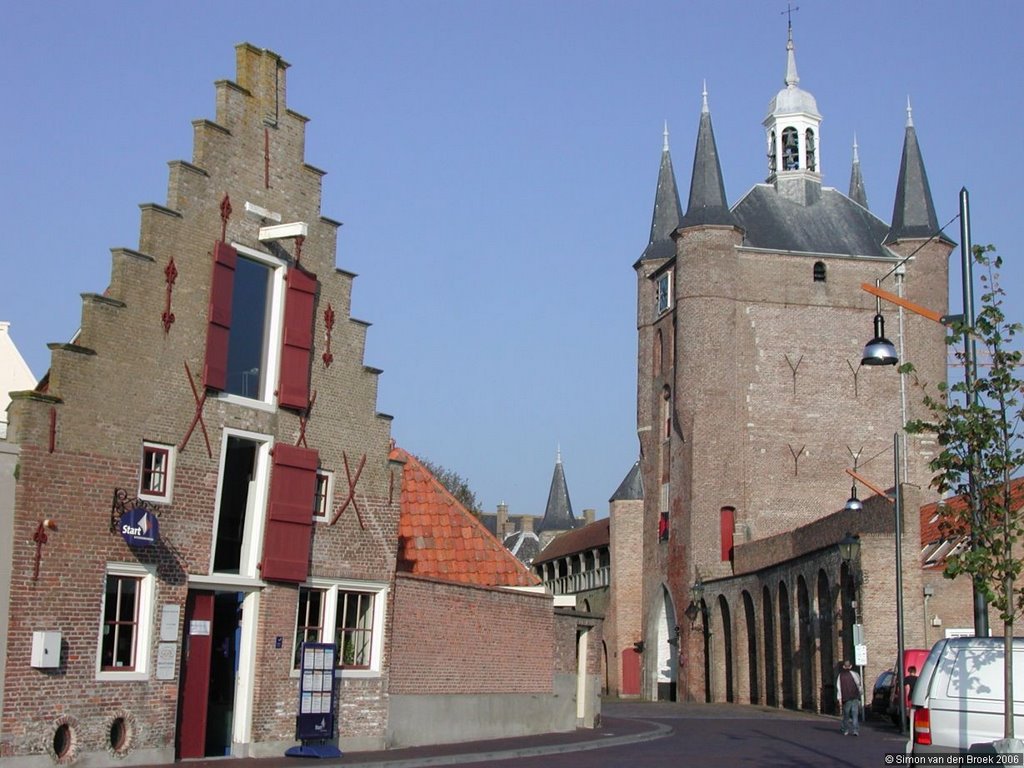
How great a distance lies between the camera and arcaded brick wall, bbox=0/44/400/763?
16438 millimetres

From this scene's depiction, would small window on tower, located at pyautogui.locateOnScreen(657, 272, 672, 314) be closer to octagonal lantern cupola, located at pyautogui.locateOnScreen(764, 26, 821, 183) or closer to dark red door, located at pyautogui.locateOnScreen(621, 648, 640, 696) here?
octagonal lantern cupola, located at pyautogui.locateOnScreen(764, 26, 821, 183)

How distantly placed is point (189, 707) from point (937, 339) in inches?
1767

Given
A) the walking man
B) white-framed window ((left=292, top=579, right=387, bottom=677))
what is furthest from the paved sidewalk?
the walking man

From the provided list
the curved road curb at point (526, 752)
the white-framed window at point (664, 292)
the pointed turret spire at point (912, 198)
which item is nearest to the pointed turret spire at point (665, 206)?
the white-framed window at point (664, 292)

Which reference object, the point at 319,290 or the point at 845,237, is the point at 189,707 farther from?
the point at 845,237

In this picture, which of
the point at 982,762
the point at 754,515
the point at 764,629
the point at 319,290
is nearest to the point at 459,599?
the point at 319,290

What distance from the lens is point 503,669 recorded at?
79.9ft

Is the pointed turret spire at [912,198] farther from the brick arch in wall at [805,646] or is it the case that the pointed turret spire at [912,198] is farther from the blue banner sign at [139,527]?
the blue banner sign at [139,527]

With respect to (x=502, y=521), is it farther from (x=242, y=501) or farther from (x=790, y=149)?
(x=242, y=501)

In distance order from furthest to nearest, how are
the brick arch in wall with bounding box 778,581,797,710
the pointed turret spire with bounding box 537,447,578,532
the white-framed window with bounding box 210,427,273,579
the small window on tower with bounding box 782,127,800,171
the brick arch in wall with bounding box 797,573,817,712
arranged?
the pointed turret spire with bounding box 537,447,578,532, the small window on tower with bounding box 782,127,800,171, the brick arch in wall with bounding box 778,581,797,710, the brick arch in wall with bounding box 797,573,817,712, the white-framed window with bounding box 210,427,273,579

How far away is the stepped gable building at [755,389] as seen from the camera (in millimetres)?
55969

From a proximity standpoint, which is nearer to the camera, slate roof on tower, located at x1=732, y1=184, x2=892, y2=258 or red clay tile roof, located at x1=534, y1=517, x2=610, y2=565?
slate roof on tower, located at x1=732, y1=184, x2=892, y2=258

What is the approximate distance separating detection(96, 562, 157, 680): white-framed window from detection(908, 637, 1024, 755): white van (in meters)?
9.44

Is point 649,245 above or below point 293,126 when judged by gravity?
above
